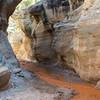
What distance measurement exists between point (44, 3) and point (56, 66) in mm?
6220

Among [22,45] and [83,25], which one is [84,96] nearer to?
[83,25]

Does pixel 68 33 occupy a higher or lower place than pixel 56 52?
higher

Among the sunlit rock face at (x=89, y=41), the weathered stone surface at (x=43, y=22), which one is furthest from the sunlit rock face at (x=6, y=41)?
the sunlit rock face at (x=89, y=41)

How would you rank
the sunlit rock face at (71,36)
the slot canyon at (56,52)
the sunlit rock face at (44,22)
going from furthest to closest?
the sunlit rock face at (44,22), the sunlit rock face at (71,36), the slot canyon at (56,52)

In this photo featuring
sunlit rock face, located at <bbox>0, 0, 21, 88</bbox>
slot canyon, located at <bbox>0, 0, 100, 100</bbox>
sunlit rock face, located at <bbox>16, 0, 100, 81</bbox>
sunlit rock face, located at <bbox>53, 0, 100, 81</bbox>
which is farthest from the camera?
sunlit rock face, located at <bbox>0, 0, 21, 88</bbox>

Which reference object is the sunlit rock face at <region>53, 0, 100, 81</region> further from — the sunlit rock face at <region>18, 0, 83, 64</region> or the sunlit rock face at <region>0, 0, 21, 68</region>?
the sunlit rock face at <region>18, 0, 83, 64</region>

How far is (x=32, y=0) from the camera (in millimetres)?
23859

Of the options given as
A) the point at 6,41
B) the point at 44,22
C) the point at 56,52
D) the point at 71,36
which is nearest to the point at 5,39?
the point at 6,41

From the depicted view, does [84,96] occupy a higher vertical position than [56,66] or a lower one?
higher

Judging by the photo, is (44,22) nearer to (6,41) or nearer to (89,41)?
(6,41)

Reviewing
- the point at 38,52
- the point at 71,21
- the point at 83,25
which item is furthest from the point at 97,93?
the point at 38,52

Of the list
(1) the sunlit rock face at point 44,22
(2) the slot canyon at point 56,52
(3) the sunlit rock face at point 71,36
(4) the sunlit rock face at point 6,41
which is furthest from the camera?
(1) the sunlit rock face at point 44,22

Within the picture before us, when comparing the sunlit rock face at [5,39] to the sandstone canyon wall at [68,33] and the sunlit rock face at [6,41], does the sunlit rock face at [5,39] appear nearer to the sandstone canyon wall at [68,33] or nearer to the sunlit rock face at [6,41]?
the sunlit rock face at [6,41]

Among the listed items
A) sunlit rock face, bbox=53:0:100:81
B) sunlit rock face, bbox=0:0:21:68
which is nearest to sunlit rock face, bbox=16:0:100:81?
sunlit rock face, bbox=53:0:100:81
